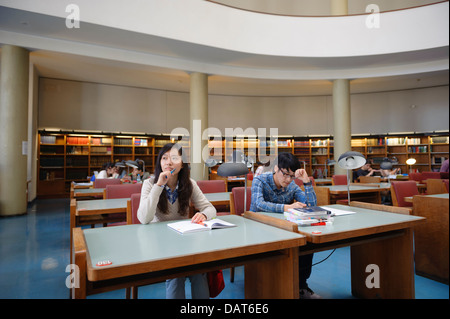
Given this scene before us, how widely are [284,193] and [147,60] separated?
593 centimetres

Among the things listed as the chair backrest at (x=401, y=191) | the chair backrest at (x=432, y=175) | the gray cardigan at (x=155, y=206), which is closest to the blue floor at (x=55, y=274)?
the gray cardigan at (x=155, y=206)

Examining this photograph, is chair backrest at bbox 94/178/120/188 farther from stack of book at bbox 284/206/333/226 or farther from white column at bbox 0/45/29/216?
stack of book at bbox 284/206/333/226

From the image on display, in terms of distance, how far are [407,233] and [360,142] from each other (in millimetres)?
9615

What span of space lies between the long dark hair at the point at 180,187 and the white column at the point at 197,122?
5553 millimetres

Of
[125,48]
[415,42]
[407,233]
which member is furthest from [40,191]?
[415,42]

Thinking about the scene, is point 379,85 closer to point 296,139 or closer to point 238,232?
point 296,139

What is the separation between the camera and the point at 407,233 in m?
1.95

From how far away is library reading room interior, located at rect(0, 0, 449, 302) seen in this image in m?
1.63

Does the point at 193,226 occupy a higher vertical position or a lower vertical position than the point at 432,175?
lower

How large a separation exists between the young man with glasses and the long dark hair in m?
0.60

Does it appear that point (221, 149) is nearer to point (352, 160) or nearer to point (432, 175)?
point (432, 175)

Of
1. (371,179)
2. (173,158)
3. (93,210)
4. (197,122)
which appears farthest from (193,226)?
(197,122)

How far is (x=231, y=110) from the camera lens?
36.2 feet

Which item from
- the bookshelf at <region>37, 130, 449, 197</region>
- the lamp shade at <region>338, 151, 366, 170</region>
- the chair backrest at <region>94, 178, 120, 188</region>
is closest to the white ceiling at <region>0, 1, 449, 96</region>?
the bookshelf at <region>37, 130, 449, 197</region>
